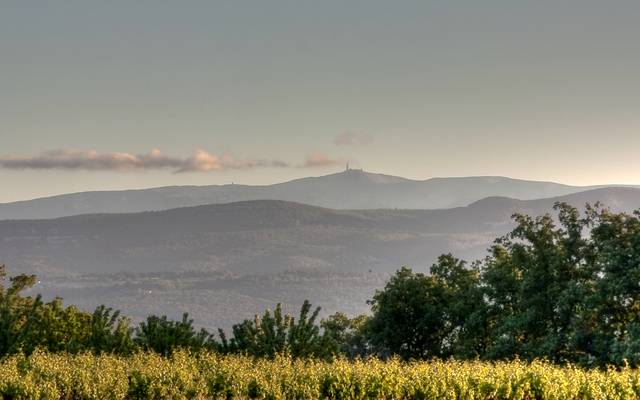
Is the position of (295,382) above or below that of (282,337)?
below

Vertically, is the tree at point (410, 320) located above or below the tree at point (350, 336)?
above

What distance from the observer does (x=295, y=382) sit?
24.5 metres

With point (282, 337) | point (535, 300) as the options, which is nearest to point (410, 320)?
point (535, 300)

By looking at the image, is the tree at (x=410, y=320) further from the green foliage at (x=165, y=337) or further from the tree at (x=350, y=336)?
the green foliage at (x=165, y=337)

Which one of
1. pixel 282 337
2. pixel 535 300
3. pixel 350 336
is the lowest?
pixel 350 336

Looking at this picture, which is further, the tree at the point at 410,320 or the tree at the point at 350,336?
the tree at the point at 350,336

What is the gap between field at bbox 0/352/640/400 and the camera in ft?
79.5

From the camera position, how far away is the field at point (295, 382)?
953 inches

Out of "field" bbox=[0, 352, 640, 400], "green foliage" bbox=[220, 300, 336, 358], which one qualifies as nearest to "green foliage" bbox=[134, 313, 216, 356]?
"green foliage" bbox=[220, 300, 336, 358]

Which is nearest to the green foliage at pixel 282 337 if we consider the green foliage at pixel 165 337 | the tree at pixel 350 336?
the green foliage at pixel 165 337

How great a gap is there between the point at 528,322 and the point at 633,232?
734 centimetres

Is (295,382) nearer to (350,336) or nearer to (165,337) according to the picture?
(165,337)

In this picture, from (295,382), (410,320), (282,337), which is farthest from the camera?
(410,320)

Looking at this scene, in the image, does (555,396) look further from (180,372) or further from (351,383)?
(180,372)
